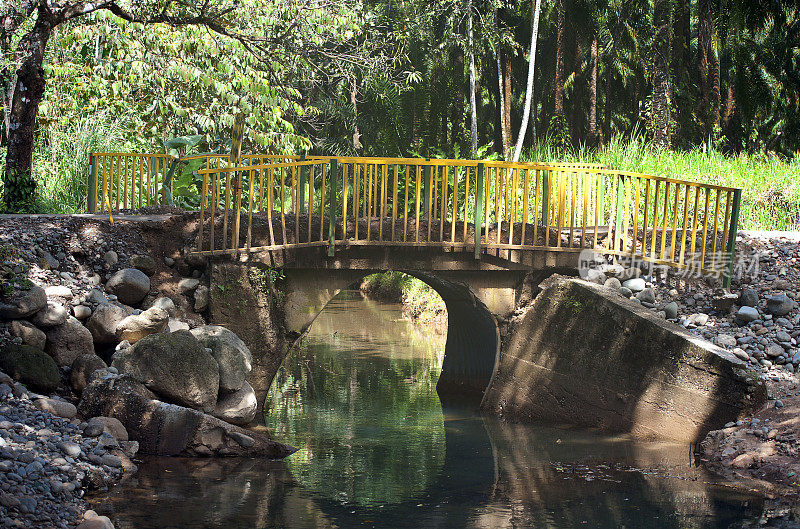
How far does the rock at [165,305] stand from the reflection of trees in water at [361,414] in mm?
2108

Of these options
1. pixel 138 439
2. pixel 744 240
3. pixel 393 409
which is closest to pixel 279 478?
pixel 138 439

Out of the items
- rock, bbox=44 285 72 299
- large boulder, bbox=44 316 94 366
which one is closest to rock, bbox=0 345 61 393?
large boulder, bbox=44 316 94 366

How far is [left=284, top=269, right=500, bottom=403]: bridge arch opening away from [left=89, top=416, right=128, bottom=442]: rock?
3499mm

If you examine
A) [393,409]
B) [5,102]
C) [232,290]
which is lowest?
[393,409]

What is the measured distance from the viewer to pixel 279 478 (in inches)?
395

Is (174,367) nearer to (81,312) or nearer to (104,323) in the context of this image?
(104,323)

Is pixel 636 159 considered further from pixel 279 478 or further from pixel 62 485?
pixel 62 485

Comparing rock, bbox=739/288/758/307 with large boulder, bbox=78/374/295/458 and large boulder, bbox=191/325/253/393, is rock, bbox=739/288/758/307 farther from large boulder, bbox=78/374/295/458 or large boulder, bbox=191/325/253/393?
large boulder, bbox=78/374/295/458

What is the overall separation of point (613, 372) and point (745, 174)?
898 centimetres

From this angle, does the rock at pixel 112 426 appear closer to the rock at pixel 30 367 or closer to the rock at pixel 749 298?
the rock at pixel 30 367

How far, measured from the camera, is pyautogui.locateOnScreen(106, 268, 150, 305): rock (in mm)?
12227

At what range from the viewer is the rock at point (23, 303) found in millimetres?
10789

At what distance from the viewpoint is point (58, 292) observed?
1159cm

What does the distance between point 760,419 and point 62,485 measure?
7513 millimetres
